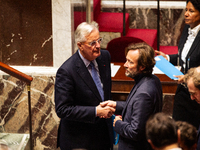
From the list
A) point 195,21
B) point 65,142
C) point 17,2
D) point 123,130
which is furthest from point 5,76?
point 195,21

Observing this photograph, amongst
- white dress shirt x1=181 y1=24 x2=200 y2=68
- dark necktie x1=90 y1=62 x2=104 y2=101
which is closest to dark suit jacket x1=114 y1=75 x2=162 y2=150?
dark necktie x1=90 y1=62 x2=104 y2=101

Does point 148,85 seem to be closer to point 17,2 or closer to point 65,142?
point 65,142

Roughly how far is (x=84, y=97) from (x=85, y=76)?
18cm

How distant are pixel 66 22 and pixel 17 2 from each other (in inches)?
23.7

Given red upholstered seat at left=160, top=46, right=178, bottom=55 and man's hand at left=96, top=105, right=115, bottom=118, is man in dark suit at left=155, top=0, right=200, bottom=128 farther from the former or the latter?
red upholstered seat at left=160, top=46, right=178, bottom=55

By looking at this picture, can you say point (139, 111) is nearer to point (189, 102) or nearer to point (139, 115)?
point (139, 115)

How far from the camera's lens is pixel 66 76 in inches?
105

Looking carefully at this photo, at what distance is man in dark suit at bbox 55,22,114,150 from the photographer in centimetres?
267

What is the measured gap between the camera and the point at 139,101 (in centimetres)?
229

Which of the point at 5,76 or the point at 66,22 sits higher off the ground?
the point at 66,22

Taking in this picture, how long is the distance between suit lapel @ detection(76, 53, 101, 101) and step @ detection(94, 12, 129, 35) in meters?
3.58

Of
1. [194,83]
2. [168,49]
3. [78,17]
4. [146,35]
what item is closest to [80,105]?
[194,83]

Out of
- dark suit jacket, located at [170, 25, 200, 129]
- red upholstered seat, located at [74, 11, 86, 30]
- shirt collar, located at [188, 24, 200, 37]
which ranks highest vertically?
red upholstered seat, located at [74, 11, 86, 30]

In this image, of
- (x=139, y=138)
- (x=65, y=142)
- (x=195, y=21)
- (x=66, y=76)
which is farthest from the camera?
(x=195, y=21)
